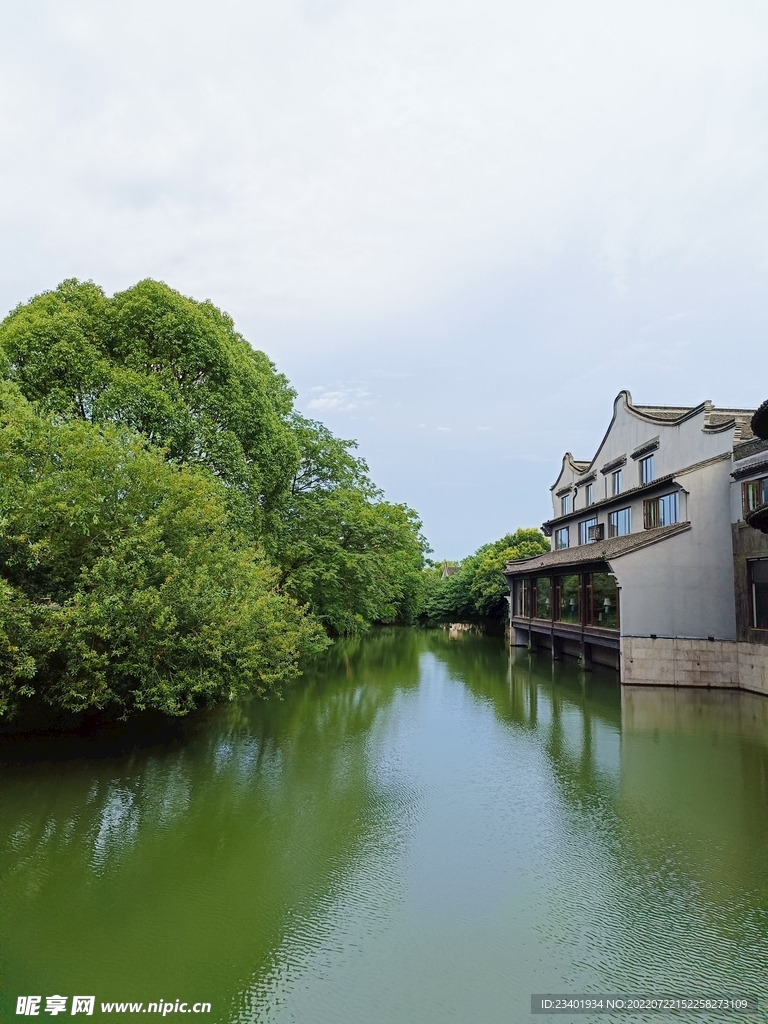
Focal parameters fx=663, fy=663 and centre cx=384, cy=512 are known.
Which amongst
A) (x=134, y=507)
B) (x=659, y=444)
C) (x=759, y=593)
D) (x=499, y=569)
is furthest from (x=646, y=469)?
(x=499, y=569)

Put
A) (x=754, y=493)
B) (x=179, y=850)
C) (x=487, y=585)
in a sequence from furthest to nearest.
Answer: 1. (x=487, y=585)
2. (x=754, y=493)
3. (x=179, y=850)

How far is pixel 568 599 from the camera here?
76.4 ft

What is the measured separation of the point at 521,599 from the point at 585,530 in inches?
203

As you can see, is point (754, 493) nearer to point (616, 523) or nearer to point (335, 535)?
point (616, 523)

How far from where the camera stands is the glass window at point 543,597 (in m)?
25.6

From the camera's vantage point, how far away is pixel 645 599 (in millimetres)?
18062

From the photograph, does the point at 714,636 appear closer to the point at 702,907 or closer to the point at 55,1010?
the point at 702,907

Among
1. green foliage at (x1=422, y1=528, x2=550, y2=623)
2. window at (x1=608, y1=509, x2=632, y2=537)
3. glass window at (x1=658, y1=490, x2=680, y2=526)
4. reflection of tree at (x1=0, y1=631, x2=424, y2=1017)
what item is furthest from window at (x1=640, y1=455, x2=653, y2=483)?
reflection of tree at (x1=0, y1=631, x2=424, y2=1017)

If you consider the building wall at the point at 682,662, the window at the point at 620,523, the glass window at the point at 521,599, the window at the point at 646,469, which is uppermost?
the window at the point at 646,469

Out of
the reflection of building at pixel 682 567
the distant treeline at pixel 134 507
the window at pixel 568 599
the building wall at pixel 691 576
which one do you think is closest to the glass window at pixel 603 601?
the reflection of building at pixel 682 567

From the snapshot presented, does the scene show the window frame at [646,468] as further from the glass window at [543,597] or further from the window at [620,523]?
the glass window at [543,597]

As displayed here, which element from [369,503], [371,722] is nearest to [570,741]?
[371,722]

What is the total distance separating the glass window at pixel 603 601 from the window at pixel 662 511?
2.44 meters

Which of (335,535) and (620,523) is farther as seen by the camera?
(335,535)
